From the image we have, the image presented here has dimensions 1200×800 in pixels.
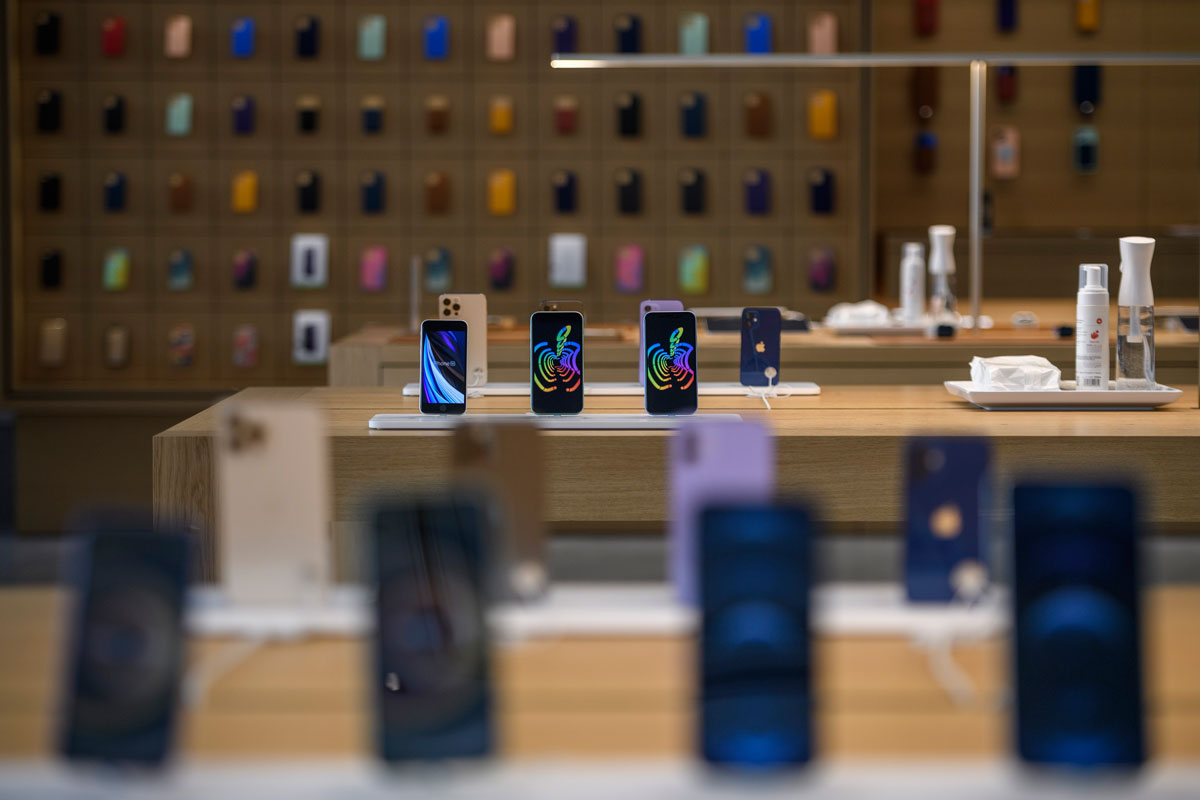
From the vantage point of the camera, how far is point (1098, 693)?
97cm

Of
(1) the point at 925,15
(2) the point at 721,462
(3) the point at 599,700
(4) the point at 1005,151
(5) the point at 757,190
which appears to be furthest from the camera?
(4) the point at 1005,151

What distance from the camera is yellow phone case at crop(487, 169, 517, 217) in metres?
6.61

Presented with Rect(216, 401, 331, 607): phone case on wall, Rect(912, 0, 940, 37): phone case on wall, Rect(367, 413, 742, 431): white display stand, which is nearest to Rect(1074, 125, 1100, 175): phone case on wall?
Rect(912, 0, 940, 37): phone case on wall

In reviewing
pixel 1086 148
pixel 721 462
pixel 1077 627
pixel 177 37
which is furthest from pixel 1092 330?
pixel 1086 148

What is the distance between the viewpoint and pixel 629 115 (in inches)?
258

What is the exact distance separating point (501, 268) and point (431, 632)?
5.71 m

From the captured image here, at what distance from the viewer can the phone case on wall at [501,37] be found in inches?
257

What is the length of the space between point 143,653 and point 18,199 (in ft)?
19.9

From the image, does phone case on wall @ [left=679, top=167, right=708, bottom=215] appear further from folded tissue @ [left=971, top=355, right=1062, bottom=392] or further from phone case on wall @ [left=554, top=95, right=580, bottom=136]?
folded tissue @ [left=971, top=355, right=1062, bottom=392]

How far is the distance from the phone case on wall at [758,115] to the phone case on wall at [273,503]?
18.1ft

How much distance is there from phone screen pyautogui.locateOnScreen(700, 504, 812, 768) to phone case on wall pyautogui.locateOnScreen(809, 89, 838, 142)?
576cm

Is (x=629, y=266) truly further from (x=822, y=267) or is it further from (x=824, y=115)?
(x=824, y=115)

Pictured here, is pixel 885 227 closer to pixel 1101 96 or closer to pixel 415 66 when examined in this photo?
pixel 1101 96

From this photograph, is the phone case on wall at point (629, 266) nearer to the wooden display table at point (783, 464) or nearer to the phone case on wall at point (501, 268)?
the phone case on wall at point (501, 268)
